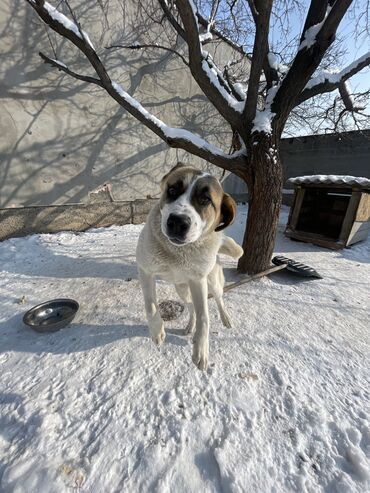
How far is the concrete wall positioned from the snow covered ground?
254 inches

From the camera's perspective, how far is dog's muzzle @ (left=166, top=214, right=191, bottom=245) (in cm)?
140

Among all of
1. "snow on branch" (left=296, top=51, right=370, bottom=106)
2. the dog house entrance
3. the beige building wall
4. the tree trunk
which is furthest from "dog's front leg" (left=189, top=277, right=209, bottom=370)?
the dog house entrance

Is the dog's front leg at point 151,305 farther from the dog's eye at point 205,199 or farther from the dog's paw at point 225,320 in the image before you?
the dog's paw at point 225,320

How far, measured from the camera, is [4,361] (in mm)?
1859

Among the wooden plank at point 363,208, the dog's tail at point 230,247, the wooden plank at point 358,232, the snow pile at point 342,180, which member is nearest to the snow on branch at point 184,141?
the dog's tail at point 230,247

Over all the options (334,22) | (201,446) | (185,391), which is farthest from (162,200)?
(334,22)

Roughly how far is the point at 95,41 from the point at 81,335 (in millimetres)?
5465

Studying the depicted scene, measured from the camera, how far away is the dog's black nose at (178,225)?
1.40 metres

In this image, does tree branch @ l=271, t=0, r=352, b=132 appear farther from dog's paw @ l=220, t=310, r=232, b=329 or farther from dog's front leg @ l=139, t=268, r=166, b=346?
dog's front leg @ l=139, t=268, r=166, b=346

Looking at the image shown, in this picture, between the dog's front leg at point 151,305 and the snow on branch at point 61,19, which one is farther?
the snow on branch at point 61,19

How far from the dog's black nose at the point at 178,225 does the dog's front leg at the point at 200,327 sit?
19.9 inches

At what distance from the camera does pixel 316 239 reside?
4859 mm

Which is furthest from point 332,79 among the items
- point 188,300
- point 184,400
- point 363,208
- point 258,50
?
point 184,400

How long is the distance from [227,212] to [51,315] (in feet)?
6.59
